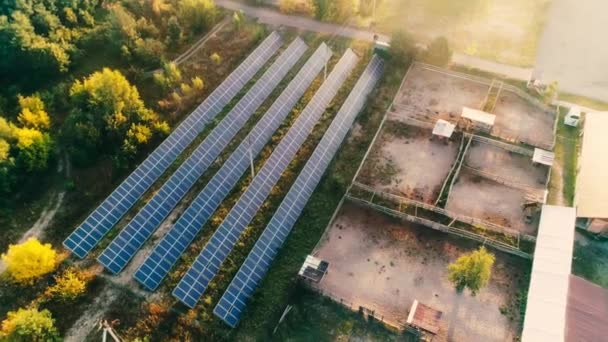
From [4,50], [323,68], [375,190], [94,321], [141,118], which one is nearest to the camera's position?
[94,321]

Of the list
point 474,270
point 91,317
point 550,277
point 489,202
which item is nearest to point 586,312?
point 550,277

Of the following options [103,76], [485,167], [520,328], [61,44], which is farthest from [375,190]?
[61,44]

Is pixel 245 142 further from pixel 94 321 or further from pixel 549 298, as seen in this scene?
pixel 549 298

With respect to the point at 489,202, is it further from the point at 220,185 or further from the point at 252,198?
the point at 220,185

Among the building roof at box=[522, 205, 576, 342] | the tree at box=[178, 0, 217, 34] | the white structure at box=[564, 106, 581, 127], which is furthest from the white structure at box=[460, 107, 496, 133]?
the tree at box=[178, 0, 217, 34]

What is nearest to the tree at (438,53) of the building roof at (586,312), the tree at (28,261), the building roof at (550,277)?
the building roof at (550,277)

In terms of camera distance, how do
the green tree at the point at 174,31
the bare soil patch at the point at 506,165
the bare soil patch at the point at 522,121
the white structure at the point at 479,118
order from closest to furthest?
1. the bare soil patch at the point at 506,165
2. the white structure at the point at 479,118
3. the bare soil patch at the point at 522,121
4. the green tree at the point at 174,31

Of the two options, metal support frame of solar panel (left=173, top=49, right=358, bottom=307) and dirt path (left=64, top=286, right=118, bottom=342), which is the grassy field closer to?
metal support frame of solar panel (left=173, top=49, right=358, bottom=307)

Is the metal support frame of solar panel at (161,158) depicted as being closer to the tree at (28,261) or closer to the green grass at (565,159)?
the tree at (28,261)
